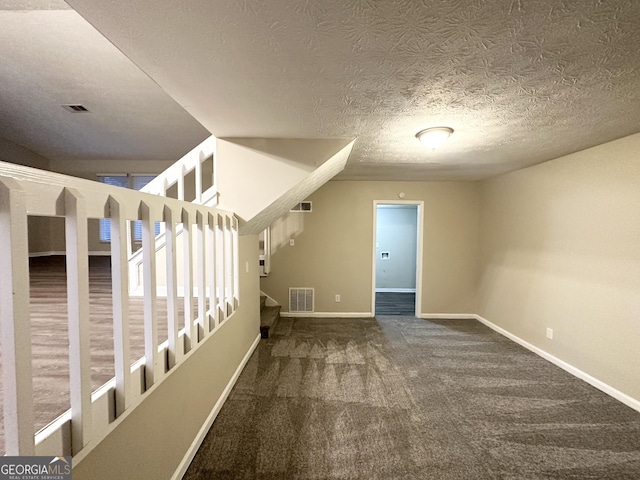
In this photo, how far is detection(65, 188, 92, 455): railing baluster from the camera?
31.1 inches

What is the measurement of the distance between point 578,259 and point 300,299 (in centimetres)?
354

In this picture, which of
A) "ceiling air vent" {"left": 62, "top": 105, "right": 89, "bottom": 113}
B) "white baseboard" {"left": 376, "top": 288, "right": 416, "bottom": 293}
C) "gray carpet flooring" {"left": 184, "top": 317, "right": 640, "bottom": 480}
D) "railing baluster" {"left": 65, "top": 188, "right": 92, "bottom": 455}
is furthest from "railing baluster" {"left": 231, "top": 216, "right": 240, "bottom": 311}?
"white baseboard" {"left": 376, "top": 288, "right": 416, "bottom": 293}

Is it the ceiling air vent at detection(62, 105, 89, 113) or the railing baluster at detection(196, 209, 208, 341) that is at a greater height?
the ceiling air vent at detection(62, 105, 89, 113)

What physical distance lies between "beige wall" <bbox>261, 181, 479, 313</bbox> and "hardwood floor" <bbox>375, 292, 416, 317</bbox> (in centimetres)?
71

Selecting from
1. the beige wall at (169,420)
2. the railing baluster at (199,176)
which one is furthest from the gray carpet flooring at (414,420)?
the railing baluster at (199,176)

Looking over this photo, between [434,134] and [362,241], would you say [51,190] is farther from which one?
[362,241]

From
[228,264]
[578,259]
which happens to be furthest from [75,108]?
[578,259]

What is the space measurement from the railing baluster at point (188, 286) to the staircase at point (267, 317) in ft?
6.70

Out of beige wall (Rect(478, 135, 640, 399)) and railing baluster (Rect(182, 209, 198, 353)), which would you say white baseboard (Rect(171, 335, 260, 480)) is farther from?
beige wall (Rect(478, 135, 640, 399))

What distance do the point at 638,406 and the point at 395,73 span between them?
10.6 ft

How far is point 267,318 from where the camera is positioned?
152 inches

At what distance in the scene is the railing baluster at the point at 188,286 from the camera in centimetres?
155

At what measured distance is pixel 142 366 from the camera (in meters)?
1.17

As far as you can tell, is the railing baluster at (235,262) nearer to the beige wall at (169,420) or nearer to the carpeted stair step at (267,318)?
the beige wall at (169,420)
